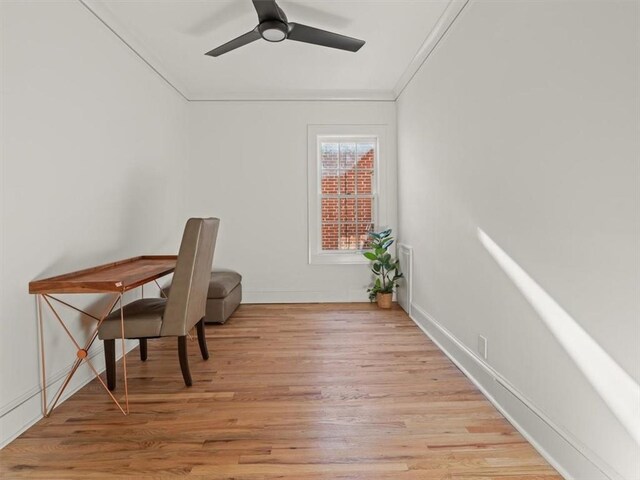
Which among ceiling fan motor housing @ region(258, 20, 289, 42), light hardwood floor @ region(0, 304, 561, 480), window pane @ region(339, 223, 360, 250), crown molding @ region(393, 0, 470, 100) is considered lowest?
light hardwood floor @ region(0, 304, 561, 480)

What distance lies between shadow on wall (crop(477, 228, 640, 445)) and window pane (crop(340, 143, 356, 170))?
10.7 feet

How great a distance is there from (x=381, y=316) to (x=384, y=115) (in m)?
2.54

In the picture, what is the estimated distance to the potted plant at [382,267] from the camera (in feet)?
14.9

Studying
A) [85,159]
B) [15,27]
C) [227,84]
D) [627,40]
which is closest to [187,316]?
[85,159]

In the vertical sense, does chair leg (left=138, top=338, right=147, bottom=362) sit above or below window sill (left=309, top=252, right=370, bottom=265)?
below

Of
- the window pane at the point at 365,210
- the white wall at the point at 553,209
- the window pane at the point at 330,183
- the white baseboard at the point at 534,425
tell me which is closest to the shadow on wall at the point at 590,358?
the white wall at the point at 553,209

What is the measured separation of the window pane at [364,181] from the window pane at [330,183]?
0.92 feet

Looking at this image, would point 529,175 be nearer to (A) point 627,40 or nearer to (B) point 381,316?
(A) point 627,40

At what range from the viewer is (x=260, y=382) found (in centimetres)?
254

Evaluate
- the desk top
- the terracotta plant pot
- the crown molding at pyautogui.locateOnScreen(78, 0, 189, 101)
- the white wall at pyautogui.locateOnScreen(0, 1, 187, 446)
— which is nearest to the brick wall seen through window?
the terracotta plant pot

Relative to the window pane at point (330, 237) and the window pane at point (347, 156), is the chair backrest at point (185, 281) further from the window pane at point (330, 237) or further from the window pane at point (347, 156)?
the window pane at point (347, 156)

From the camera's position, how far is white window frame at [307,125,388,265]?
191 inches

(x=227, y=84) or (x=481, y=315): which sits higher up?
(x=227, y=84)

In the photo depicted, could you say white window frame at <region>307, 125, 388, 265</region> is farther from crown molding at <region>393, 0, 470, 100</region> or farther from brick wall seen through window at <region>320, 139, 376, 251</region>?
crown molding at <region>393, 0, 470, 100</region>
